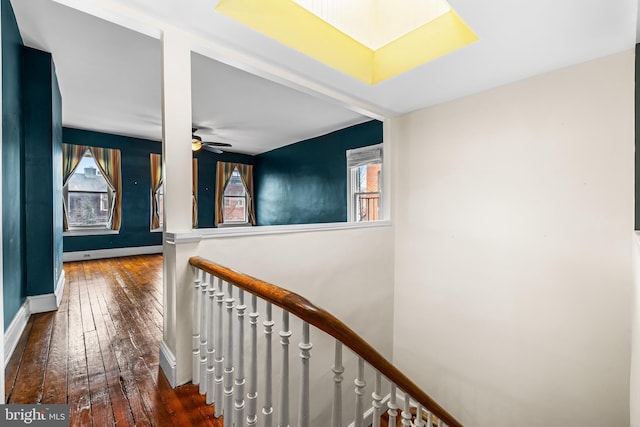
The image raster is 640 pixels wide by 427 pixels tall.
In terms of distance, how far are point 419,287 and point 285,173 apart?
4.10 m

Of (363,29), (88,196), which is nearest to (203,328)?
(363,29)

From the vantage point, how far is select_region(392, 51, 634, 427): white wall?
84.4 inches

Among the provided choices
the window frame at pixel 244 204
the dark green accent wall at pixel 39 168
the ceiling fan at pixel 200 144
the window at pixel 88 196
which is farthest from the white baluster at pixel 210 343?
the window frame at pixel 244 204

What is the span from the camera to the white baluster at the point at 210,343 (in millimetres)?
1576

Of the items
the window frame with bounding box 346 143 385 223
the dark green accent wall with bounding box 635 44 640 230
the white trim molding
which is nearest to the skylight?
the dark green accent wall with bounding box 635 44 640 230

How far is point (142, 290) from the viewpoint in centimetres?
350

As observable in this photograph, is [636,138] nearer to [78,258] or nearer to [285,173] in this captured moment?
[285,173]

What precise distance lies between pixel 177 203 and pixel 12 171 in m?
1.66

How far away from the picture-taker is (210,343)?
160 centimetres

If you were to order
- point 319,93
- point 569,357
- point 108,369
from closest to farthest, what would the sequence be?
point 108,369
point 569,357
point 319,93

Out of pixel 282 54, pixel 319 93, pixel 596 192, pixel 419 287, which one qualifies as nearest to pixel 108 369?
pixel 282 54

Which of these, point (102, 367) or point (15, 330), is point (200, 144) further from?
point (102, 367)

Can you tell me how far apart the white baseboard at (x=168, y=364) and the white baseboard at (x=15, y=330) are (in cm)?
104

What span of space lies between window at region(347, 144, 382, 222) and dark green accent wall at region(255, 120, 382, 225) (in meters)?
0.13
